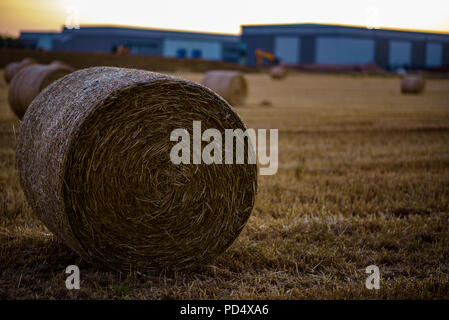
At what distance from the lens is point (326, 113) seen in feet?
52.0

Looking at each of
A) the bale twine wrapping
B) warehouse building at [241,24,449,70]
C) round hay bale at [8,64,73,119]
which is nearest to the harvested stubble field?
the bale twine wrapping

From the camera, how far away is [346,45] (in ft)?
219

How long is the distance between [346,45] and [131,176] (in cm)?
6577

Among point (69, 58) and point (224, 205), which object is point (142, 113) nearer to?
point (224, 205)

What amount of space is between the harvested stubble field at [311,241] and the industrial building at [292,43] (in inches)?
2366

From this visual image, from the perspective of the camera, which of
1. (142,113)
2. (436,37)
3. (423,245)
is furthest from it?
(436,37)

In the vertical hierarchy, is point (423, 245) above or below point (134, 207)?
below

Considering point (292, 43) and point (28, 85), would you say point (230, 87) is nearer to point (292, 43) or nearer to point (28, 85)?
point (28, 85)

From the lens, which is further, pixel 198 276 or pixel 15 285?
pixel 198 276

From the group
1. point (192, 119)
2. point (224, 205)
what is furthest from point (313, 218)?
point (192, 119)

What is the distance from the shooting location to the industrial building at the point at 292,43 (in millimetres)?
67375

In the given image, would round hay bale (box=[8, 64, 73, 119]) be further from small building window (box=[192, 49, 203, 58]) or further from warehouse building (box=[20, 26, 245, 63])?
small building window (box=[192, 49, 203, 58])

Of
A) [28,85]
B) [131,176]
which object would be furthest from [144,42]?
[131,176]
